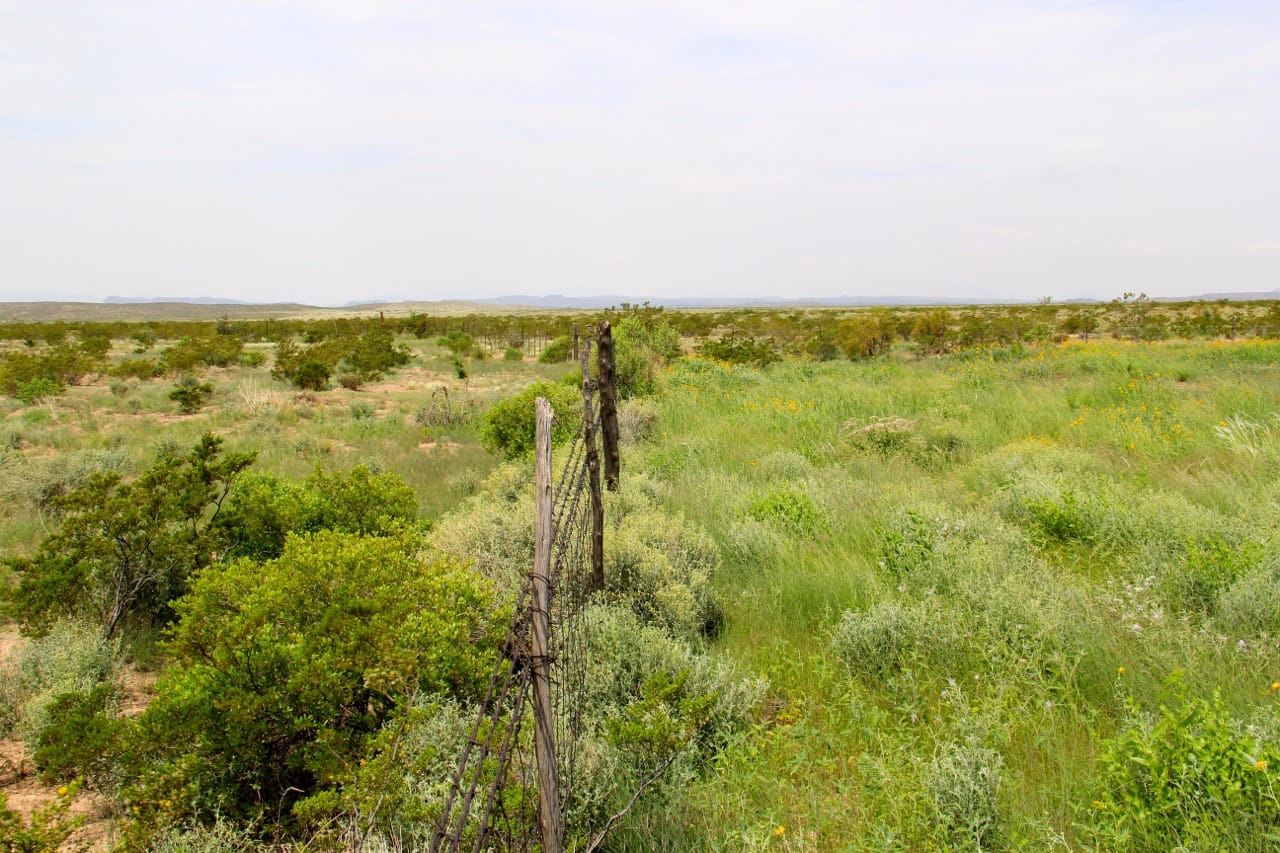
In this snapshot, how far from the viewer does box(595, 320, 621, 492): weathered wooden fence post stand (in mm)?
6133

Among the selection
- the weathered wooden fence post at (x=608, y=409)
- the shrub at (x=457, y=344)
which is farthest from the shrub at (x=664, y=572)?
the shrub at (x=457, y=344)

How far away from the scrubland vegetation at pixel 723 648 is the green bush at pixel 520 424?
1.94m

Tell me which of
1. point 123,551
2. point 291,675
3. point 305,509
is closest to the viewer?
point 291,675

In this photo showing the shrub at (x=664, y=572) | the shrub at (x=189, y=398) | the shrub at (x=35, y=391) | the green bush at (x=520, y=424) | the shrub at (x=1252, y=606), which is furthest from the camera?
the shrub at (x=35, y=391)

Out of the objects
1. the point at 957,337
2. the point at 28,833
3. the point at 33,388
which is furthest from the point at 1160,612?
the point at 957,337

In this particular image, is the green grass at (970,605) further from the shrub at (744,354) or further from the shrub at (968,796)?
the shrub at (744,354)

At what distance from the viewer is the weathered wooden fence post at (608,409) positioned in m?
6.13

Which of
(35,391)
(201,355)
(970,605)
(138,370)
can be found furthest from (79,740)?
(201,355)

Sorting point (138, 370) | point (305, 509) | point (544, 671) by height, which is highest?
point (138, 370)

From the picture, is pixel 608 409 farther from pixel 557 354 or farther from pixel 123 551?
pixel 557 354

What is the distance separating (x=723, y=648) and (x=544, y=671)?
90.8 inches

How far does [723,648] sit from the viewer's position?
14.1 feet

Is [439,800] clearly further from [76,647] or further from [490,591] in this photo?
[76,647]

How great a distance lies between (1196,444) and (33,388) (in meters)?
23.6
